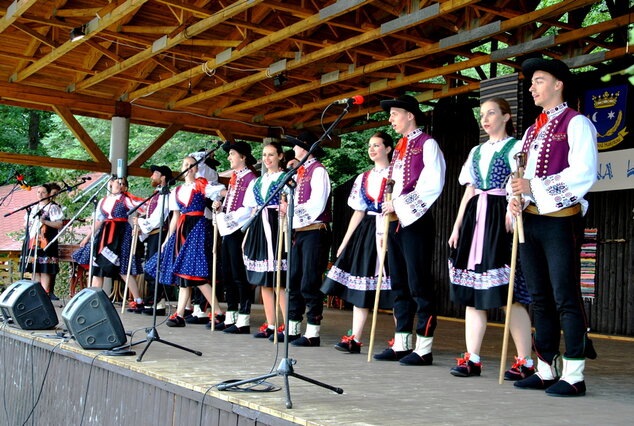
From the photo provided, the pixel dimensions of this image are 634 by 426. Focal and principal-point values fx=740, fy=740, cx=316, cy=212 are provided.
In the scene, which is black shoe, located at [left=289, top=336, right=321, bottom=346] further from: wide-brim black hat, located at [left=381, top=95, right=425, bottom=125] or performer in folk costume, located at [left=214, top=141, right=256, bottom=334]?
wide-brim black hat, located at [left=381, top=95, right=425, bottom=125]

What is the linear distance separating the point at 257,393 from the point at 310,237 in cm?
209

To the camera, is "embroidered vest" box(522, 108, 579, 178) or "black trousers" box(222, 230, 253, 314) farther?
"black trousers" box(222, 230, 253, 314)

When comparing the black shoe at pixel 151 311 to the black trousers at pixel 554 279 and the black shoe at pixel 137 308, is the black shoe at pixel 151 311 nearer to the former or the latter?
the black shoe at pixel 137 308

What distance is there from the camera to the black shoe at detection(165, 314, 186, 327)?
5836mm

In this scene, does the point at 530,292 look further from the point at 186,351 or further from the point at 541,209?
the point at 186,351

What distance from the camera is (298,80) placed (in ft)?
32.3

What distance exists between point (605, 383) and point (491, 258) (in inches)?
32.4

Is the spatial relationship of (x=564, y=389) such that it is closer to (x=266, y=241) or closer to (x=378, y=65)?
(x=266, y=241)

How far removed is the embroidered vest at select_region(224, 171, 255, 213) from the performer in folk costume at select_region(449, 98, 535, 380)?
2176mm

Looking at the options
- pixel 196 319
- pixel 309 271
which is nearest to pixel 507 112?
pixel 309 271

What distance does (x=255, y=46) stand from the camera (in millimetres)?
7492

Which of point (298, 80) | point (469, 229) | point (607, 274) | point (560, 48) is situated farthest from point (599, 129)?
point (469, 229)

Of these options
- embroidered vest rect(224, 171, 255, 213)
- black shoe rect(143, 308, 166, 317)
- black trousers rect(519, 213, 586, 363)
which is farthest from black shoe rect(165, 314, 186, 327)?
black trousers rect(519, 213, 586, 363)

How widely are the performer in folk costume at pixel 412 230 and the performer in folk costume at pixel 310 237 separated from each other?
73 cm
